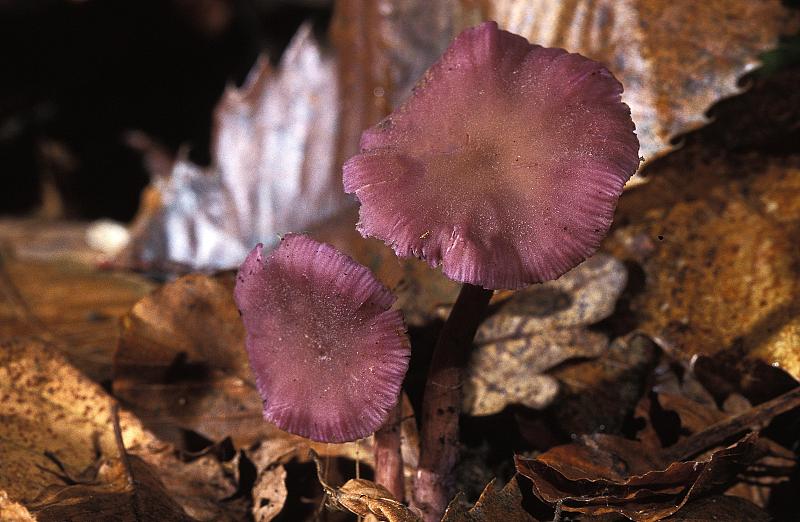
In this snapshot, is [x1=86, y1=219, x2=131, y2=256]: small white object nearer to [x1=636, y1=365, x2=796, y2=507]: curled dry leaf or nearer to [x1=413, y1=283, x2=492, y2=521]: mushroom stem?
[x1=413, y1=283, x2=492, y2=521]: mushroom stem

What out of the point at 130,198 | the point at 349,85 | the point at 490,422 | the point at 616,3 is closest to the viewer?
the point at 490,422

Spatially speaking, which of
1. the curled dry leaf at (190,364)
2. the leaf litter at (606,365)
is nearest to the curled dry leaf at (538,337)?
the leaf litter at (606,365)

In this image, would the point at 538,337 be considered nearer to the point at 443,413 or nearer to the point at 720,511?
the point at 443,413

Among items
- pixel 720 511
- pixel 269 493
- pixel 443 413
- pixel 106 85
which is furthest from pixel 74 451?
pixel 106 85

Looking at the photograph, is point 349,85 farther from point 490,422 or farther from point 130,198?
point 130,198

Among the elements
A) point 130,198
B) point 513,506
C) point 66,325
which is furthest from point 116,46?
point 513,506

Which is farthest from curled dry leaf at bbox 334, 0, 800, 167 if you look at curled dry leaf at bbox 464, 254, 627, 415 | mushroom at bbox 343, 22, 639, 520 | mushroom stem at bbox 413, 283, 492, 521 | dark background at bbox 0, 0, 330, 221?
dark background at bbox 0, 0, 330, 221

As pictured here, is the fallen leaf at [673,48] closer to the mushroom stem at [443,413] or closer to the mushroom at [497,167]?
the mushroom at [497,167]
